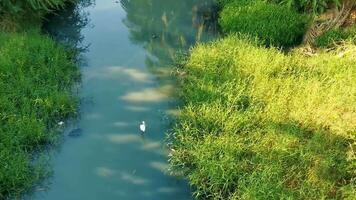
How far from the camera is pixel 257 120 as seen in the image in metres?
5.99

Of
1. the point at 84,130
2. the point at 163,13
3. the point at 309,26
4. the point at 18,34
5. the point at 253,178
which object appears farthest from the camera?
the point at 163,13

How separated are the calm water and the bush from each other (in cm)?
63

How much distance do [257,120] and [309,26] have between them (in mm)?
3587

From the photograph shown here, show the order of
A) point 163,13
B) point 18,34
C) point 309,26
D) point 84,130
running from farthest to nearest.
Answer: point 163,13, point 309,26, point 18,34, point 84,130

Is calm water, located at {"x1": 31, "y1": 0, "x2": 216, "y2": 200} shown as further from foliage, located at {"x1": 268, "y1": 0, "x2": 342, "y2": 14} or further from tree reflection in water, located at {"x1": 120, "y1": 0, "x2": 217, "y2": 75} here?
foliage, located at {"x1": 268, "y1": 0, "x2": 342, "y2": 14}

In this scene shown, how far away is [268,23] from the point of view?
28.7 ft

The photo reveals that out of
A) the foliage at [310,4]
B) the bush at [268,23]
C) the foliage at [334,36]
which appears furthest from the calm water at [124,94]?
the foliage at [334,36]

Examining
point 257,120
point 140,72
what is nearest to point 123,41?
point 140,72

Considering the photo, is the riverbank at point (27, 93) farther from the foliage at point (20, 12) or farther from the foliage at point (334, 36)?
the foliage at point (334, 36)

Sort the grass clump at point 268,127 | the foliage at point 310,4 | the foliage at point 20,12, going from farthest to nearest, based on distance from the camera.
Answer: the foliage at point 310,4 < the foliage at point 20,12 < the grass clump at point 268,127

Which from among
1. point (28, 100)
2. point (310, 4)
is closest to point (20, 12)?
point (28, 100)

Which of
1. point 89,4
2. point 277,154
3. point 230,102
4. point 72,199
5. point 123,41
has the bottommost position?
point 72,199

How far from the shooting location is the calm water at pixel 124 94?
219 inches

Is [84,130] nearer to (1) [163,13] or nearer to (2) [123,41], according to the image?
(2) [123,41]
